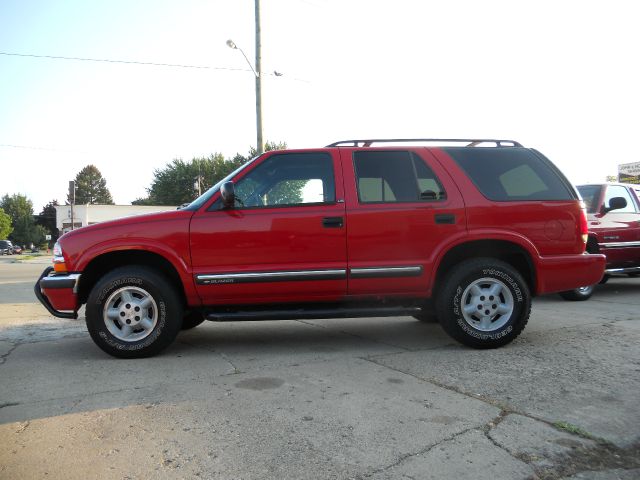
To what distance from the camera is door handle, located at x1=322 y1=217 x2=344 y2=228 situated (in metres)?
4.58

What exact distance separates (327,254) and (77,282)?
2.31 metres

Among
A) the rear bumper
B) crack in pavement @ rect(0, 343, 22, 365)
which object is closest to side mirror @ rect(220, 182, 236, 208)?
crack in pavement @ rect(0, 343, 22, 365)

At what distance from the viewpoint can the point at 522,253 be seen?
191 inches

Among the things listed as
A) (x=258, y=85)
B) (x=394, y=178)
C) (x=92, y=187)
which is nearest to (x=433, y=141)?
(x=394, y=178)

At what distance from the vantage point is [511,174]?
4902 millimetres

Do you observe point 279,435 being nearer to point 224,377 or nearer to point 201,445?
point 201,445

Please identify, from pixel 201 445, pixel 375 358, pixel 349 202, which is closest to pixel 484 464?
pixel 201 445

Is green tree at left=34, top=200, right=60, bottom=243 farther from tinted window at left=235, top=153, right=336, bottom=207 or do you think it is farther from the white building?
tinted window at left=235, top=153, right=336, bottom=207

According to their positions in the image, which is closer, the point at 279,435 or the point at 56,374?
the point at 279,435

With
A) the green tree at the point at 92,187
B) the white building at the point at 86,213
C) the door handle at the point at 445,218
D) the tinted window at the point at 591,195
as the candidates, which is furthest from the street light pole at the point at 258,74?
the green tree at the point at 92,187

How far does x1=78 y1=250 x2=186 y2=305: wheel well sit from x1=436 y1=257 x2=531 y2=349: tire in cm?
255

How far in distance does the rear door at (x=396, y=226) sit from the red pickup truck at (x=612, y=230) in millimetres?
4579

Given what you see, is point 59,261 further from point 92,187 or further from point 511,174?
point 92,187

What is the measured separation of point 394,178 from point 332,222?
80 cm
